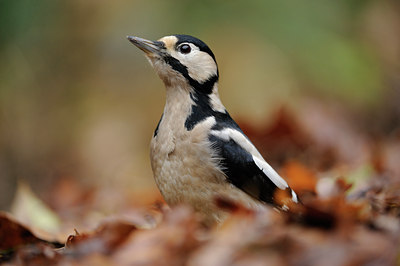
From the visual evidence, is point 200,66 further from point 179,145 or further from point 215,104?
point 179,145

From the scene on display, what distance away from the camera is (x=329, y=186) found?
11.3 ft

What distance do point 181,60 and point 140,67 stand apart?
4.85 meters

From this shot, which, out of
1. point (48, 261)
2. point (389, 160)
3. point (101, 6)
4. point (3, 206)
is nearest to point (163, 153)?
point (48, 261)

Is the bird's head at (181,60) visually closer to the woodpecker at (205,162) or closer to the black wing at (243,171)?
the woodpecker at (205,162)

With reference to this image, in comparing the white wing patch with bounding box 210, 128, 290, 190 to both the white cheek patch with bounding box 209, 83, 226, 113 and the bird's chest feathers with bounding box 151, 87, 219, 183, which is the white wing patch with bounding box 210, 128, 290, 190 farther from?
the white cheek patch with bounding box 209, 83, 226, 113

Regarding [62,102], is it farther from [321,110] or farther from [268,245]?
[268,245]

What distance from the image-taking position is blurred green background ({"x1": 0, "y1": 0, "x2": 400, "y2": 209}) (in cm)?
710

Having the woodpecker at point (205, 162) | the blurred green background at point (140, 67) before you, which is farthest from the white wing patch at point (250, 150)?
the blurred green background at point (140, 67)

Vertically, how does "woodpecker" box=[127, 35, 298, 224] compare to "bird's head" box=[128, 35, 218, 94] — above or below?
below

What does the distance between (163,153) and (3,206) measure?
351 centimetres

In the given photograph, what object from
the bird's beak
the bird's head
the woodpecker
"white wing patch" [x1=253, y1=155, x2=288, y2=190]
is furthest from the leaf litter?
the bird's beak

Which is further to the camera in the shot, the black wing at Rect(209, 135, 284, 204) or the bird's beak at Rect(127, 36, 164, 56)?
the bird's beak at Rect(127, 36, 164, 56)

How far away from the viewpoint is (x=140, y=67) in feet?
27.3

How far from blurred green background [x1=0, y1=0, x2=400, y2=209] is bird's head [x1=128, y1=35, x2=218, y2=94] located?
3.24 meters
